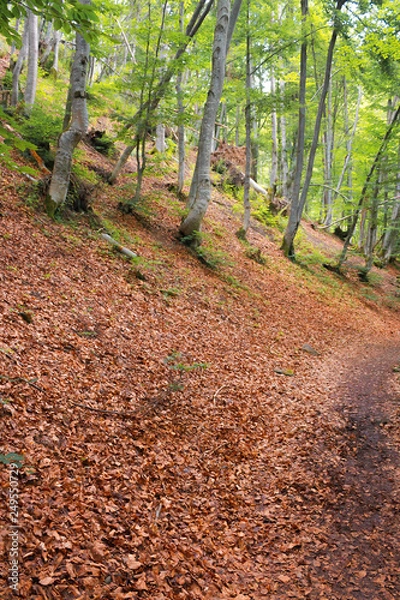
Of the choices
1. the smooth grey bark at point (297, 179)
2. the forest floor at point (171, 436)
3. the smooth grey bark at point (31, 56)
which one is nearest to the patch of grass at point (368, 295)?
the smooth grey bark at point (297, 179)

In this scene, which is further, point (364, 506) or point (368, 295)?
point (368, 295)

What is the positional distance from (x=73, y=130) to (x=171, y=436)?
240 inches

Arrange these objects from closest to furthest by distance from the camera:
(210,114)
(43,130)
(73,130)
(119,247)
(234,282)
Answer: (73,130) → (119,247) → (43,130) → (210,114) → (234,282)

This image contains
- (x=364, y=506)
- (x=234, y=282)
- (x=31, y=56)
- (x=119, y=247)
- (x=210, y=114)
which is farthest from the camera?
(x=234, y=282)

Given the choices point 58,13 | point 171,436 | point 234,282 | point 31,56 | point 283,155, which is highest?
point 283,155

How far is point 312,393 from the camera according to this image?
716cm

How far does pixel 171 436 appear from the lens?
4770 mm

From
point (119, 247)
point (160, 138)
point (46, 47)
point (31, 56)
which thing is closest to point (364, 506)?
point (119, 247)

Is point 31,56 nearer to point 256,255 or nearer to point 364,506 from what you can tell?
point 256,255

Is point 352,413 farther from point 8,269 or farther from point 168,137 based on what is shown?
point 168,137

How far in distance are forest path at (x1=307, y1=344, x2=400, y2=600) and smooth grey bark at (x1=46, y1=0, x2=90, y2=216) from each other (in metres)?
6.92

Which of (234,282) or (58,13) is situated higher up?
(58,13)

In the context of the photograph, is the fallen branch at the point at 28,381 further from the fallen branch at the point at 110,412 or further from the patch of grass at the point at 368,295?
the patch of grass at the point at 368,295

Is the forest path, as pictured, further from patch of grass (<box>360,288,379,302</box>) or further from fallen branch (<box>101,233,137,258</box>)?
patch of grass (<box>360,288,379,302</box>)
